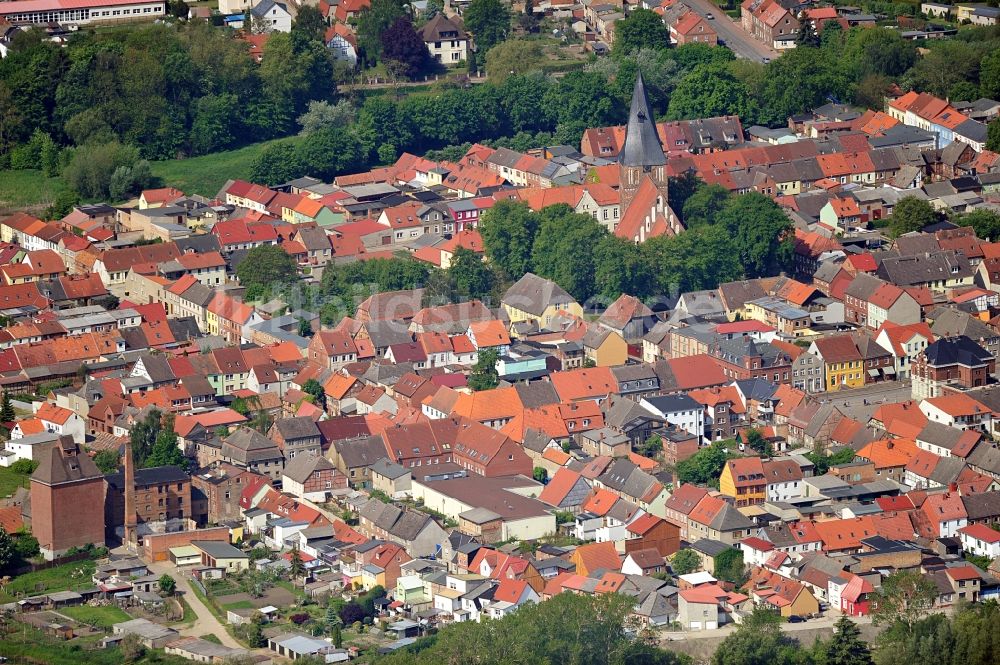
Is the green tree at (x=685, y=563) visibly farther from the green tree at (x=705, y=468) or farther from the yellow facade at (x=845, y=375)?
the yellow facade at (x=845, y=375)

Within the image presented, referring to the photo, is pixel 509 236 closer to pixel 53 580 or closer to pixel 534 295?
pixel 534 295

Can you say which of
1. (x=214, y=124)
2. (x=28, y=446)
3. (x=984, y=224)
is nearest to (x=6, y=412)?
(x=28, y=446)

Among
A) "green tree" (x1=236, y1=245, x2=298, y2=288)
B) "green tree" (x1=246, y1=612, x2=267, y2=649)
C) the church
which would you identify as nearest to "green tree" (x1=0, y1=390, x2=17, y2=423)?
"green tree" (x1=236, y1=245, x2=298, y2=288)

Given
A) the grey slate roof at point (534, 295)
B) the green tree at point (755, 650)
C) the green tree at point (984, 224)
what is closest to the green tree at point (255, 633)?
the green tree at point (755, 650)

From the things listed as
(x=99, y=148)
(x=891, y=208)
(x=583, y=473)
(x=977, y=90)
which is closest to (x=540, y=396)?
(x=583, y=473)

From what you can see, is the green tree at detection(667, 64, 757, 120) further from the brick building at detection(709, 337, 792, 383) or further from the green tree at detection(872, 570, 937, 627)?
the green tree at detection(872, 570, 937, 627)
